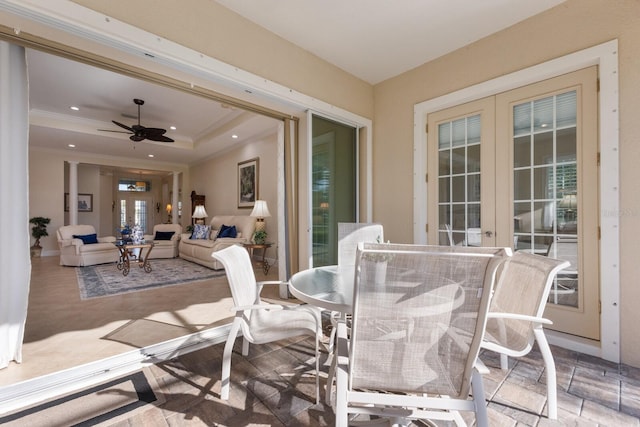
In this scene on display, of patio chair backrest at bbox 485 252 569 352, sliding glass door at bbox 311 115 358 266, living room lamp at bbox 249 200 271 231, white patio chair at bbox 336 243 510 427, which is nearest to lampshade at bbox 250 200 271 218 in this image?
living room lamp at bbox 249 200 271 231

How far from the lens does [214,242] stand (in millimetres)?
5770

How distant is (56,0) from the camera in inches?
66.0

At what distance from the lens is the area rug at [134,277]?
4035 mm

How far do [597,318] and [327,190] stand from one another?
282 centimetres

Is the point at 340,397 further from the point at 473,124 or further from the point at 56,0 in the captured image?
the point at 473,124

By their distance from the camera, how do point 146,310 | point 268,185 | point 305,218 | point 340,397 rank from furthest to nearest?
point 268,185 < point 305,218 < point 146,310 < point 340,397

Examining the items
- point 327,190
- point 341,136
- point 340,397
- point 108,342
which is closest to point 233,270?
point 340,397

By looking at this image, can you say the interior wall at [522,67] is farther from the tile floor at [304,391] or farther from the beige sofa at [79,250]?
the beige sofa at [79,250]

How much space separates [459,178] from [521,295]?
5.91 ft

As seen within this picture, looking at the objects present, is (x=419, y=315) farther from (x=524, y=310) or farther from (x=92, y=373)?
(x=92, y=373)

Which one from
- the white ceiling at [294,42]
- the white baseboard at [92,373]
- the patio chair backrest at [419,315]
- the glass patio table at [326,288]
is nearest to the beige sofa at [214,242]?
the white ceiling at [294,42]

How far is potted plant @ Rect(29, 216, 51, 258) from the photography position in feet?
22.3

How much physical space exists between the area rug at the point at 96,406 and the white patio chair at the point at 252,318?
1.62ft

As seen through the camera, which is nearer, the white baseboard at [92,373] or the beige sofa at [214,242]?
the white baseboard at [92,373]
